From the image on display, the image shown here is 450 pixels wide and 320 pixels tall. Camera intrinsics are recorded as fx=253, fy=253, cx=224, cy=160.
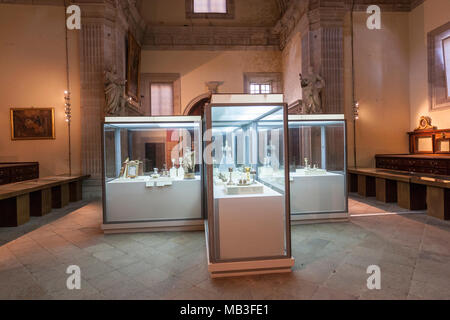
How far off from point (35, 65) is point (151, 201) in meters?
8.08

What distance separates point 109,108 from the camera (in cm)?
843

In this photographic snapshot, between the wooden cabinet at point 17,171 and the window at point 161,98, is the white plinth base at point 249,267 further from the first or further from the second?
the window at point 161,98

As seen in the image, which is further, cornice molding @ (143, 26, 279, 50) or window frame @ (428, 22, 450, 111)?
cornice molding @ (143, 26, 279, 50)

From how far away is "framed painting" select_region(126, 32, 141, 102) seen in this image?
412 inches

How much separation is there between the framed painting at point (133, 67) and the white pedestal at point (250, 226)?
891cm

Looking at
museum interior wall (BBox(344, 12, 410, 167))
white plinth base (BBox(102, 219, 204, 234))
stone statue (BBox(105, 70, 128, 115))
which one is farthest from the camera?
museum interior wall (BBox(344, 12, 410, 167))

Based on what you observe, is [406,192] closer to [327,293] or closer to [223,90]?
[327,293]

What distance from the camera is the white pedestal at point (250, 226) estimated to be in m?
3.16

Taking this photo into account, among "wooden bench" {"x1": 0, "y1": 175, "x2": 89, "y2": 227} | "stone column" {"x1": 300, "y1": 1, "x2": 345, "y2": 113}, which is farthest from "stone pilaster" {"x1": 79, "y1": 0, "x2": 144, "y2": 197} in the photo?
"stone column" {"x1": 300, "y1": 1, "x2": 345, "y2": 113}

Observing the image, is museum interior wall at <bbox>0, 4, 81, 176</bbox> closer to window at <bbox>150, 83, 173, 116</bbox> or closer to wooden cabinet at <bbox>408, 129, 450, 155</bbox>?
window at <bbox>150, 83, 173, 116</bbox>

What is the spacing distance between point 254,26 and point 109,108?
891 cm

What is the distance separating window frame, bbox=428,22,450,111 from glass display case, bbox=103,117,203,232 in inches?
356

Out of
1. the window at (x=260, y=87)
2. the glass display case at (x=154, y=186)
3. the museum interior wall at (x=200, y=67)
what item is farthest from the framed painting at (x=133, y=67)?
the glass display case at (x=154, y=186)
